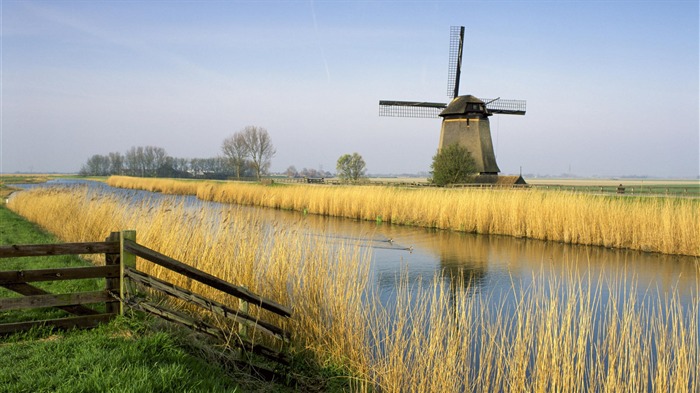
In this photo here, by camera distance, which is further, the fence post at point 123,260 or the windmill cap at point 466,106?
the windmill cap at point 466,106

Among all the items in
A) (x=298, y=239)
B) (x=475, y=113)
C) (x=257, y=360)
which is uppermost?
(x=475, y=113)

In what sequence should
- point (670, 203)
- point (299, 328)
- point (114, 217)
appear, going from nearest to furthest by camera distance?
point (299, 328)
point (114, 217)
point (670, 203)

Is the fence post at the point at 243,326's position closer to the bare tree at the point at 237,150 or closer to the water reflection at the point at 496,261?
the water reflection at the point at 496,261

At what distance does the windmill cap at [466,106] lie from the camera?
29.9m

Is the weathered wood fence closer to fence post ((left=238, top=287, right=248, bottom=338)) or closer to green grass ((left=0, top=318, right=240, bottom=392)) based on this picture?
fence post ((left=238, top=287, right=248, bottom=338))

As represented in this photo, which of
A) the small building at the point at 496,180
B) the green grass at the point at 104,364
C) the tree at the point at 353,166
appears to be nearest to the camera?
the green grass at the point at 104,364

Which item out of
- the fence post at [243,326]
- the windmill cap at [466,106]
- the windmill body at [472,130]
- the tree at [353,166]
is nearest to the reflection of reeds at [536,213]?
the windmill body at [472,130]

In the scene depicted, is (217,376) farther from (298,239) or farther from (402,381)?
(298,239)

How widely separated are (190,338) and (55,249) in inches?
60.9

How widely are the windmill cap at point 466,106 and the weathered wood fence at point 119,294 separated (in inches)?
1060

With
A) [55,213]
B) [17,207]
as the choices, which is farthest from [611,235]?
[17,207]

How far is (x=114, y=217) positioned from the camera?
9484 mm

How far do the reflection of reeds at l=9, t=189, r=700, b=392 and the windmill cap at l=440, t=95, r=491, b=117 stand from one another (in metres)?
21.6

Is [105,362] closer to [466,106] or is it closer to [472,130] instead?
[472,130]
